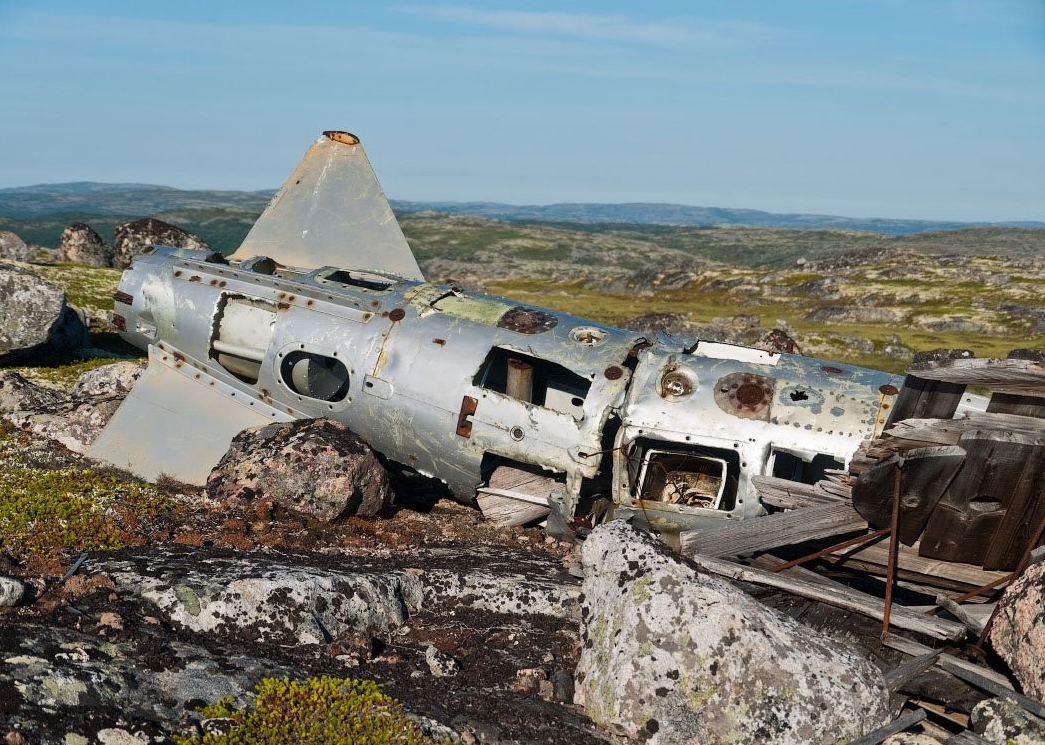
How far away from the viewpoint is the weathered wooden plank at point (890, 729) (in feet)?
28.0

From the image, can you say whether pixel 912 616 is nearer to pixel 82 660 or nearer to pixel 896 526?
pixel 896 526

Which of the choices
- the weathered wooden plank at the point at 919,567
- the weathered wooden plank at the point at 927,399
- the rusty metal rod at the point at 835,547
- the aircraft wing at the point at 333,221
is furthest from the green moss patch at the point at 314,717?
the aircraft wing at the point at 333,221

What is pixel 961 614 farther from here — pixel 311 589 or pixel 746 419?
pixel 311 589

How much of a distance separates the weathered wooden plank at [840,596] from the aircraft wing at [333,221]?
9.82 metres

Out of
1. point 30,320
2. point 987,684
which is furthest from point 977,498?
point 30,320

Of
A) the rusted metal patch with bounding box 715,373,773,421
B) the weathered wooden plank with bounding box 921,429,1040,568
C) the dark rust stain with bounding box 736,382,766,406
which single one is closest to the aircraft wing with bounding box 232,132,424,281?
the rusted metal patch with bounding box 715,373,773,421

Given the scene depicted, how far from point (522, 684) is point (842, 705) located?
11.0ft

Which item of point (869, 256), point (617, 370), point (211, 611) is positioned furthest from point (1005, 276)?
point (211, 611)

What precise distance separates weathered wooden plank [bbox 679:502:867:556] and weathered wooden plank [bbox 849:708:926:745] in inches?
107

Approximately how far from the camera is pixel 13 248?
152 feet

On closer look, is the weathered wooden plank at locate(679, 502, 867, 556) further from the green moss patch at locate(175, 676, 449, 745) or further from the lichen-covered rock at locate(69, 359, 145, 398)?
the lichen-covered rock at locate(69, 359, 145, 398)

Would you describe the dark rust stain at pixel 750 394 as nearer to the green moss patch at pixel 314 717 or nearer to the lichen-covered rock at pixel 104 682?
the green moss patch at pixel 314 717

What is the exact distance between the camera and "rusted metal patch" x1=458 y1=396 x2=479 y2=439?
14.0m

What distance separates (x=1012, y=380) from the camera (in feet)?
32.1
